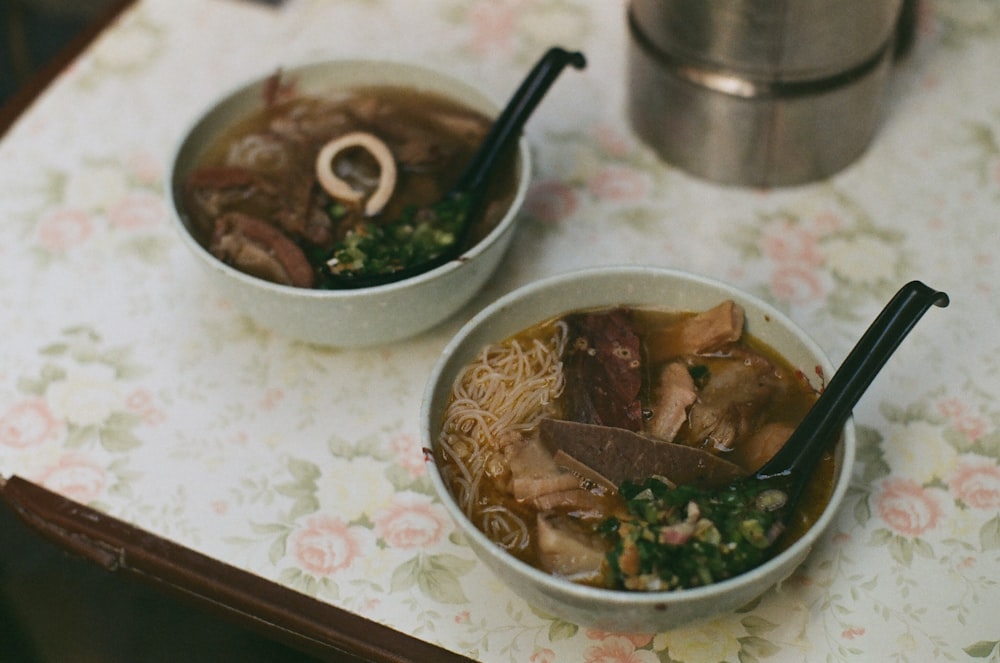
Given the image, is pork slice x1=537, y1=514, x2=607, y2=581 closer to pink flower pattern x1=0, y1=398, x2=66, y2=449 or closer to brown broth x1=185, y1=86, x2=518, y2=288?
brown broth x1=185, y1=86, x2=518, y2=288

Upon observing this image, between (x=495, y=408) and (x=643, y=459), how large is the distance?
192 millimetres

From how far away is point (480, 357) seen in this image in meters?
1.19

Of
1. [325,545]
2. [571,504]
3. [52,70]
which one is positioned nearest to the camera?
[571,504]

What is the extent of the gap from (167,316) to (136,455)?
0.26m

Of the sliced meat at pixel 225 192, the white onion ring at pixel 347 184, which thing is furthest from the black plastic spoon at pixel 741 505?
the sliced meat at pixel 225 192

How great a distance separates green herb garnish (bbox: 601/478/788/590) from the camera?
0.95 metres

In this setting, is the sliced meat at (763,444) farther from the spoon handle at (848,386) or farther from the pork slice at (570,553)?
the pork slice at (570,553)

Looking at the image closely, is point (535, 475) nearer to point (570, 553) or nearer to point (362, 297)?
point (570, 553)

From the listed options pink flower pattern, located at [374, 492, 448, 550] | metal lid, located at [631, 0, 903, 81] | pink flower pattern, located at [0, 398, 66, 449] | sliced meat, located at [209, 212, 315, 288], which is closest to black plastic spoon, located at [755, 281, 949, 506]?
pink flower pattern, located at [374, 492, 448, 550]

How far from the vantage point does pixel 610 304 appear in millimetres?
1249

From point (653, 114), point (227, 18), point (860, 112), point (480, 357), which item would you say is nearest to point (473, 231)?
point (480, 357)

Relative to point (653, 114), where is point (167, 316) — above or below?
below

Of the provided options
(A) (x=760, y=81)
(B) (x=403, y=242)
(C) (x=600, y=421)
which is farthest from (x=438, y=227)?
(A) (x=760, y=81)

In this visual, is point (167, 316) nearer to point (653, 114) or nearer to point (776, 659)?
point (653, 114)
